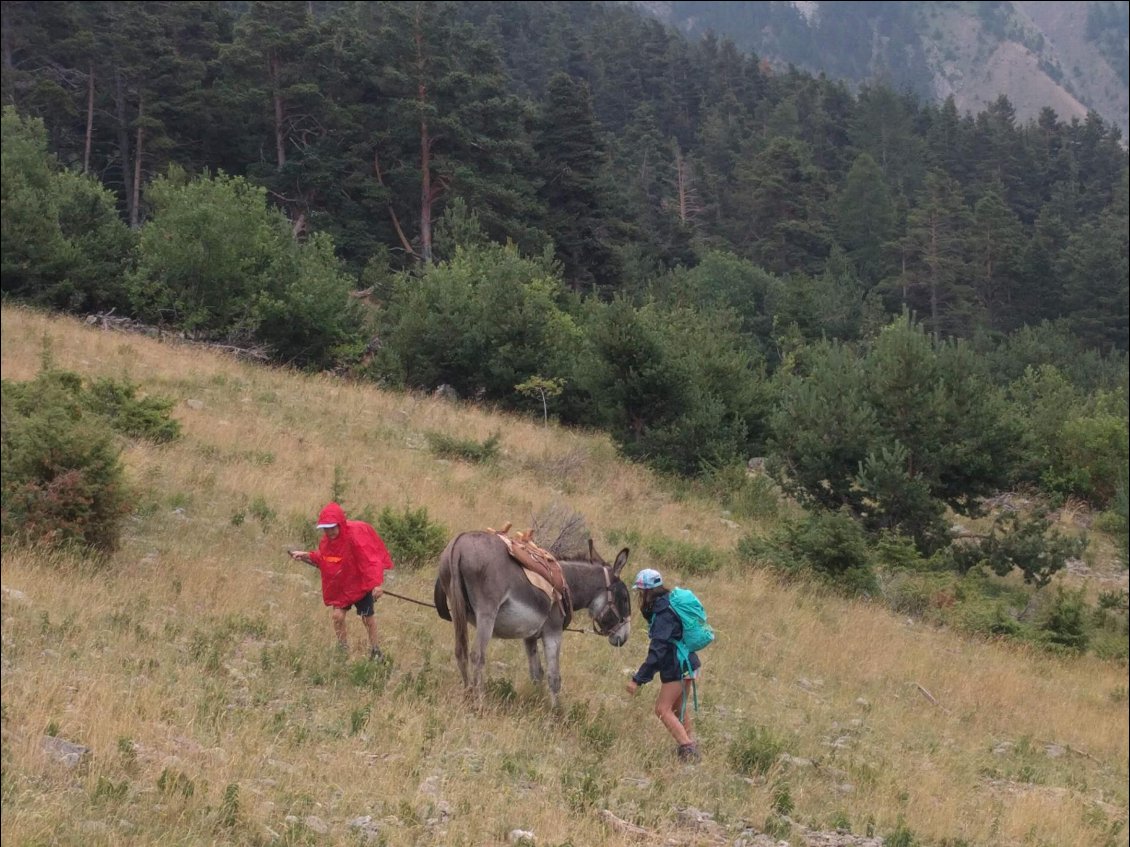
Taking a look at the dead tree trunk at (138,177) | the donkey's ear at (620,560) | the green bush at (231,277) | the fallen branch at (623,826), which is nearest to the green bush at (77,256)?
the green bush at (231,277)

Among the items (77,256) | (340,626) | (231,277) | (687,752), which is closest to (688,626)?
(687,752)

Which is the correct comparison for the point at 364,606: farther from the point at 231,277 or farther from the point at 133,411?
the point at 231,277

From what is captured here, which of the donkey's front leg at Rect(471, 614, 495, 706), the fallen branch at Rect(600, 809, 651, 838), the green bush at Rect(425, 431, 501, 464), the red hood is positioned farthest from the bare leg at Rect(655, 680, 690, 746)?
the green bush at Rect(425, 431, 501, 464)

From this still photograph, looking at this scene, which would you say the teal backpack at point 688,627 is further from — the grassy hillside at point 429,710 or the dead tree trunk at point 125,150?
the dead tree trunk at point 125,150

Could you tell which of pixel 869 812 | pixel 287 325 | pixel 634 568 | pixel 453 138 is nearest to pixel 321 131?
pixel 453 138

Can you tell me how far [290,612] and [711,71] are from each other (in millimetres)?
96887

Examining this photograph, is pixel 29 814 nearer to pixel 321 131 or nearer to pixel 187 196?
pixel 187 196

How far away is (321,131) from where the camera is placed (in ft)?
172

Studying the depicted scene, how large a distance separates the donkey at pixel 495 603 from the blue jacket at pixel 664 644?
1.42ft

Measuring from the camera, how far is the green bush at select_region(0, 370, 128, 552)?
1162 cm

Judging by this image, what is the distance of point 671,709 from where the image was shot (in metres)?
9.60

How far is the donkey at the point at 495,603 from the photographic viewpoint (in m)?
9.41

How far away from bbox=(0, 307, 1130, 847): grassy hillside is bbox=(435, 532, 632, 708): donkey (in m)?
0.44

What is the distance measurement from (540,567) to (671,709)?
1.73 m
